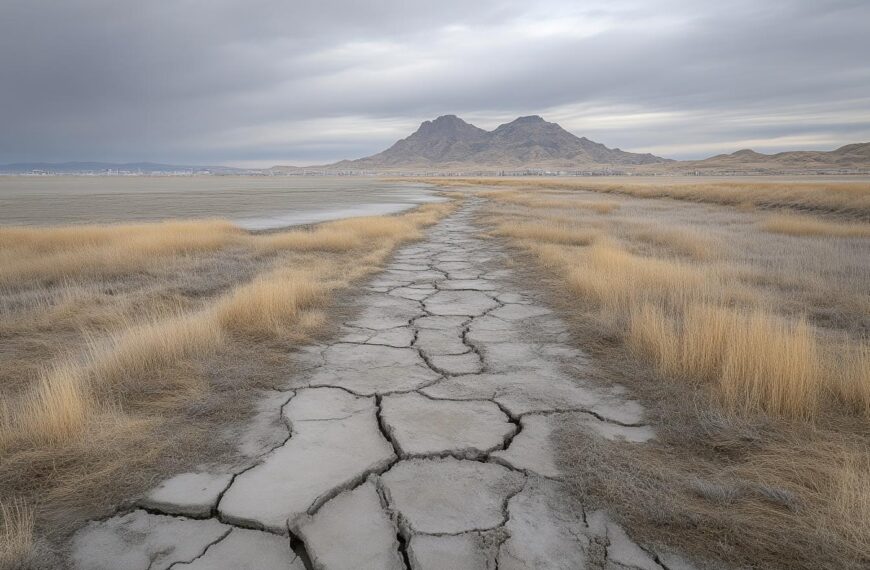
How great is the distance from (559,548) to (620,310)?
12.8ft

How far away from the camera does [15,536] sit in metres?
1.97

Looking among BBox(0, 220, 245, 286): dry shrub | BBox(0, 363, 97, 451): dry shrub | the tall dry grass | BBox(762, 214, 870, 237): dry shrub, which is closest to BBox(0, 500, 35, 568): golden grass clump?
BBox(0, 363, 97, 451): dry shrub

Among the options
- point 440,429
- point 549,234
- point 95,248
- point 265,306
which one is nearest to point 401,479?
point 440,429

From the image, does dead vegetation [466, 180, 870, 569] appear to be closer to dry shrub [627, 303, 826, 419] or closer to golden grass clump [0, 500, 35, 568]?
dry shrub [627, 303, 826, 419]

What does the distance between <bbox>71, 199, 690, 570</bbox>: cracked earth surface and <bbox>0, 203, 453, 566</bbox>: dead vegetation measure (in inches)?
10.1

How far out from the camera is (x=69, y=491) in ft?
7.70

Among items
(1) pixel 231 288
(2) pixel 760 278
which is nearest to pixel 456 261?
(1) pixel 231 288

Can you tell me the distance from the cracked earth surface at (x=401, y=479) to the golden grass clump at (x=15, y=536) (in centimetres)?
17

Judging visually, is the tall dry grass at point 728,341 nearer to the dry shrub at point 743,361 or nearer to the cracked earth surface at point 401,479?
the dry shrub at point 743,361

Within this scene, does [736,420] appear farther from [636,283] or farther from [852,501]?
[636,283]

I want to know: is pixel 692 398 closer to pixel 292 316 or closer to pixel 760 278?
pixel 292 316

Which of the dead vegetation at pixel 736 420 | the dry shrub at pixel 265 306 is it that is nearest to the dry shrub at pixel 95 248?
the dry shrub at pixel 265 306

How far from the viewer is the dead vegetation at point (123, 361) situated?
2.45 m

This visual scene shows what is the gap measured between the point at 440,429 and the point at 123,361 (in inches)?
99.7
